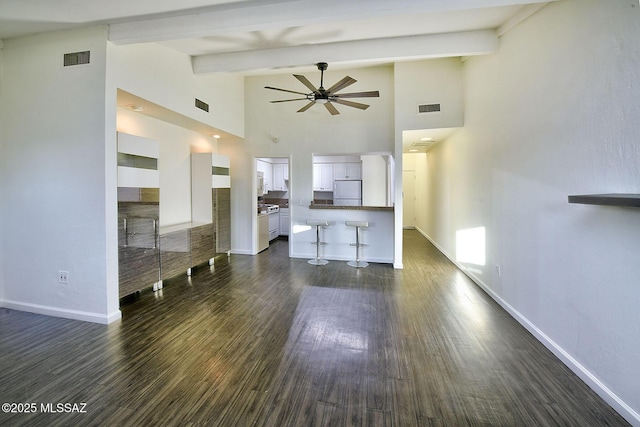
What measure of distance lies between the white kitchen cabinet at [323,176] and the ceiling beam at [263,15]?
582 cm

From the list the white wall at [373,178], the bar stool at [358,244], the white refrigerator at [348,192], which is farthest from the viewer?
the white refrigerator at [348,192]

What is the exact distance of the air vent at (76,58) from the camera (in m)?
2.85

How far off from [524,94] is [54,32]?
4.94m

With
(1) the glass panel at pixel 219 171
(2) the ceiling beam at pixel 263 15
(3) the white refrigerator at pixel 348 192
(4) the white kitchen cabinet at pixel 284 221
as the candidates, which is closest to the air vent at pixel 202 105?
(1) the glass panel at pixel 219 171

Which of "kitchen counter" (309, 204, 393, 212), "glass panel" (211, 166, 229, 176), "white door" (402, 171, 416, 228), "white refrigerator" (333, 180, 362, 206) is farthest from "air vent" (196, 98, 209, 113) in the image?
"white door" (402, 171, 416, 228)

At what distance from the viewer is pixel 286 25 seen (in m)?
2.59

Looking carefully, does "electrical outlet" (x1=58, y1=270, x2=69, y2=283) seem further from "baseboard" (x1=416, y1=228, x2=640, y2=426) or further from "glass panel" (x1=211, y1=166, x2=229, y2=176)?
"baseboard" (x1=416, y1=228, x2=640, y2=426)

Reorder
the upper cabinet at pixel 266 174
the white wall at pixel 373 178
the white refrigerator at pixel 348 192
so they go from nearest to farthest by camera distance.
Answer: the upper cabinet at pixel 266 174
the white wall at pixel 373 178
the white refrigerator at pixel 348 192

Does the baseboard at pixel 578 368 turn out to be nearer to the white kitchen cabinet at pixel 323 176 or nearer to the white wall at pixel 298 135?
the white wall at pixel 298 135

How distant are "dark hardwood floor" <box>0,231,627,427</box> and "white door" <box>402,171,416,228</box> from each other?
21.1ft

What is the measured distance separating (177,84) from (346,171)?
17.3ft

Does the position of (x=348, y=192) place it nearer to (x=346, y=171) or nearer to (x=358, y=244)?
(x=346, y=171)

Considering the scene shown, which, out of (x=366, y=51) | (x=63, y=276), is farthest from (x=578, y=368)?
(x=63, y=276)

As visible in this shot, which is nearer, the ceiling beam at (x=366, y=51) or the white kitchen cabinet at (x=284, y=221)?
the ceiling beam at (x=366, y=51)
